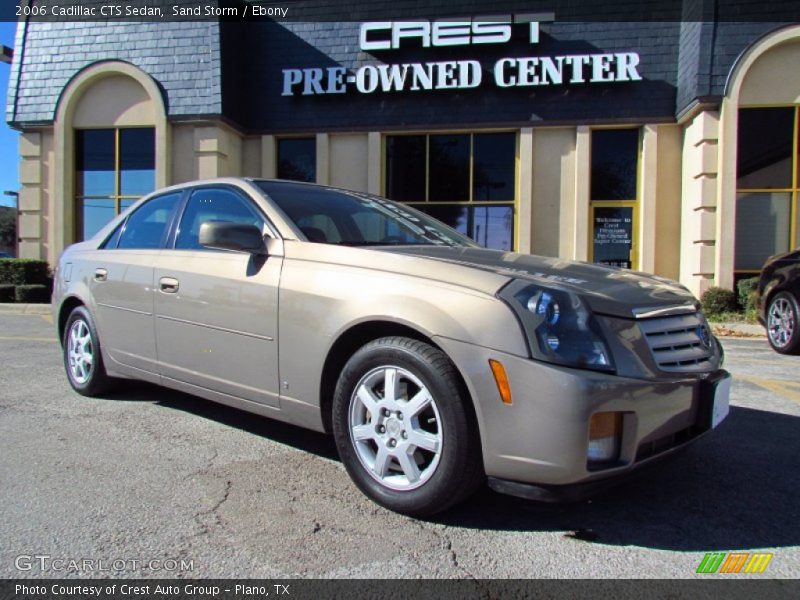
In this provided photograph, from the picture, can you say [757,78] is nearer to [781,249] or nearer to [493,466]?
[781,249]

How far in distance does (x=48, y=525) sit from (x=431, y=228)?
2.73 m

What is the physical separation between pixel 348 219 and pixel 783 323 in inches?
233

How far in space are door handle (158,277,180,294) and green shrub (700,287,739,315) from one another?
10088 millimetres

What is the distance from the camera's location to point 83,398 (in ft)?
15.5

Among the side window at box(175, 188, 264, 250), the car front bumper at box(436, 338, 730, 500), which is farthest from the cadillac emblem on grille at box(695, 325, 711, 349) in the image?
the side window at box(175, 188, 264, 250)

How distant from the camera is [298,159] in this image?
14.1 metres

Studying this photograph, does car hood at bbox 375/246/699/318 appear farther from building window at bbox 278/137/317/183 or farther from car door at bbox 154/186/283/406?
building window at bbox 278/137/317/183

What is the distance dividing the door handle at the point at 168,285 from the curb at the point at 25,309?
890 cm

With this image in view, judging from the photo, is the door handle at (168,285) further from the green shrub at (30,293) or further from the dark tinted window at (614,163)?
the dark tinted window at (614,163)

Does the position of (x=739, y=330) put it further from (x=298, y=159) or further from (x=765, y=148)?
(x=298, y=159)

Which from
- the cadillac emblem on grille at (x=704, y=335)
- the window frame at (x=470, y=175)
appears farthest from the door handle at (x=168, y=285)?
the window frame at (x=470, y=175)

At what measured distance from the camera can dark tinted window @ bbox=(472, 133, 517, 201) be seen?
43.3 feet

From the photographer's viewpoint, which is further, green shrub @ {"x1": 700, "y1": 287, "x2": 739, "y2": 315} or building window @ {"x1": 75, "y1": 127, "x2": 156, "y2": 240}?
building window @ {"x1": 75, "y1": 127, "x2": 156, "y2": 240}

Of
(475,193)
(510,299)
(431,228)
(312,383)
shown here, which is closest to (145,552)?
(312,383)
